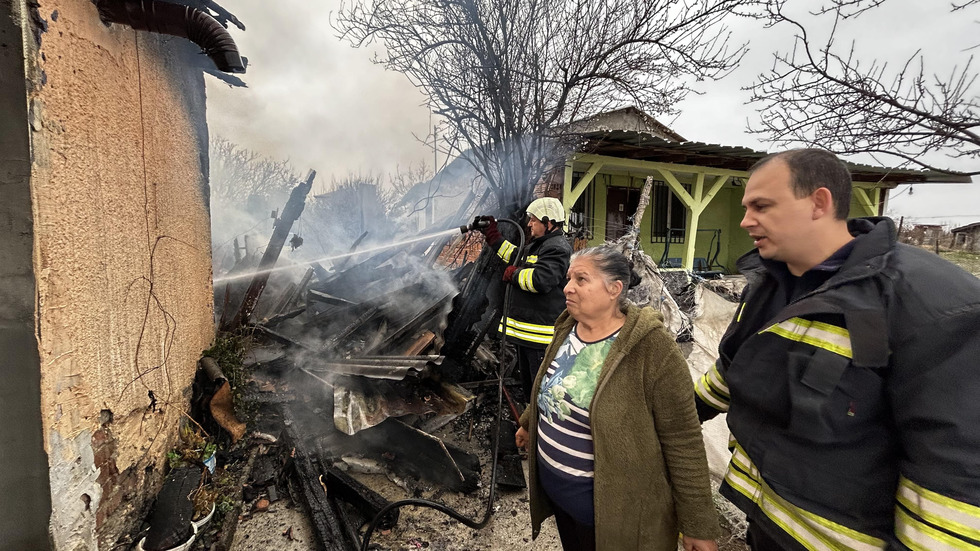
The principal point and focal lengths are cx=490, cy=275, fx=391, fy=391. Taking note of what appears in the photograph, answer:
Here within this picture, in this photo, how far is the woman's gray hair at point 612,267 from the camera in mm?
1765

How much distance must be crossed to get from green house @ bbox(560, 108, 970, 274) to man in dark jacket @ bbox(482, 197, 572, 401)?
3.42 metres

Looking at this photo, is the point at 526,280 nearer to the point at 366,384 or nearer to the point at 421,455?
the point at 421,455

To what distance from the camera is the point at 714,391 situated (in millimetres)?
1679

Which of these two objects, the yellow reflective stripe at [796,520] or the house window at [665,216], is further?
the house window at [665,216]

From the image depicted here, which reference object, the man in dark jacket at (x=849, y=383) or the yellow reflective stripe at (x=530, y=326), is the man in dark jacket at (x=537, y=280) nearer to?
the yellow reflective stripe at (x=530, y=326)

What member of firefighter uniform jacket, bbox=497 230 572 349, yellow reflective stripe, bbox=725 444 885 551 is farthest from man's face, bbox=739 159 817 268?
firefighter uniform jacket, bbox=497 230 572 349

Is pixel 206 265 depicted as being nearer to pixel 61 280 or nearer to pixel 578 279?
pixel 61 280

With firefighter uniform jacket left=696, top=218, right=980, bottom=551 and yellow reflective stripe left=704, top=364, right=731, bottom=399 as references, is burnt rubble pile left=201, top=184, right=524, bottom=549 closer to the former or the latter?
yellow reflective stripe left=704, top=364, right=731, bottom=399

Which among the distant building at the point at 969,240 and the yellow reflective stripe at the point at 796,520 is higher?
the distant building at the point at 969,240

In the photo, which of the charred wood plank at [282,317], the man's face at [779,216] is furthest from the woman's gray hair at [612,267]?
the charred wood plank at [282,317]

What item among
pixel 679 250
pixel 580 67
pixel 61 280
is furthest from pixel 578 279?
pixel 679 250

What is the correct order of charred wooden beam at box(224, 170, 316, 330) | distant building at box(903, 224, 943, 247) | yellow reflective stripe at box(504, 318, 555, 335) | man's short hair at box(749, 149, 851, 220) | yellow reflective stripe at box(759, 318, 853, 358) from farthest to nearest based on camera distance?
distant building at box(903, 224, 943, 247) < charred wooden beam at box(224, 170, 316, 330) < yellow reflective stripe at box(504, 318, 555, 335) < man's short hair at box(749, 149, 851, 220) < yellow reflective stripe at box(759, 318, 853, 358)

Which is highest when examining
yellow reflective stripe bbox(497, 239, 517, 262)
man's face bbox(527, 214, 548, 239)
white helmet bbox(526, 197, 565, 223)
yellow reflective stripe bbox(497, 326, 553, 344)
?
white helmet bbox(526, 197, 565, 223)

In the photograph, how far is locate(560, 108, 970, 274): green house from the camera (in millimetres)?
7645
